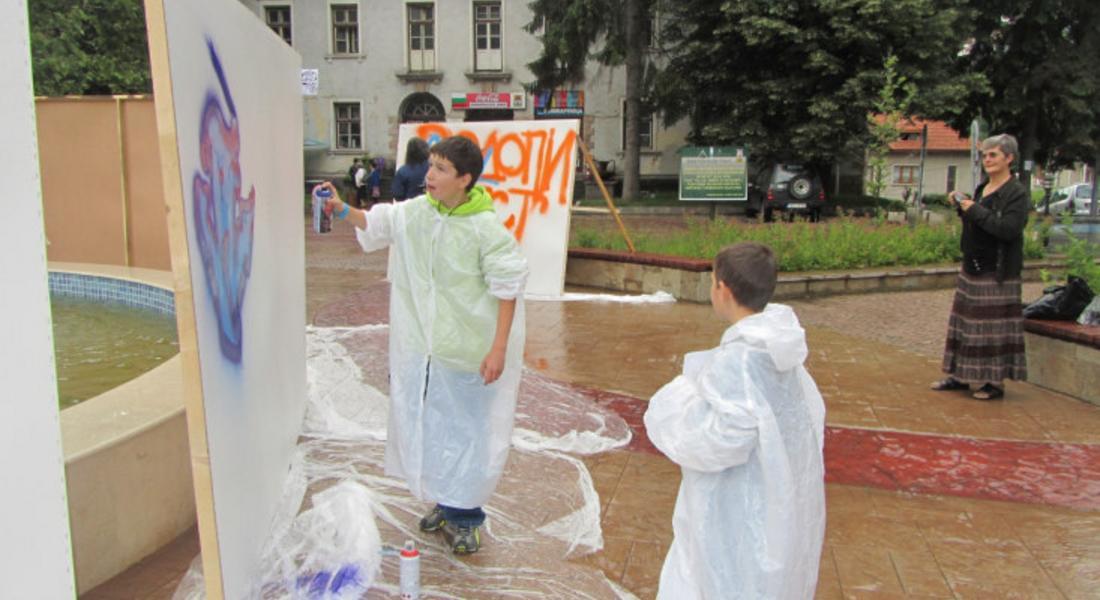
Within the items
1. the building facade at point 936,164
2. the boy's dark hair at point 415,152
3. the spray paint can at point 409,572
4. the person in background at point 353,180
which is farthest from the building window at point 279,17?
the spray paint can at point 409,572

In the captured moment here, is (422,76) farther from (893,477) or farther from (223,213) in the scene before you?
(223,213)

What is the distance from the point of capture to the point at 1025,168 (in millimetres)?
28172

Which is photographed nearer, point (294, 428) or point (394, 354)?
point (394, 354)

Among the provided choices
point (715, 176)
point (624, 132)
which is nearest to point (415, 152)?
point (715, 176)

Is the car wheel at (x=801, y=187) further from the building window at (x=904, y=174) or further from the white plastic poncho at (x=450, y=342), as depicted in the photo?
the building window at (x=904, y=174)

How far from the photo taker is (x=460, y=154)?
3354mm

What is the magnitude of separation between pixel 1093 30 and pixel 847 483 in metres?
28.4

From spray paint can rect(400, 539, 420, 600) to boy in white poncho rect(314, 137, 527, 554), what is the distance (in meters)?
0.47

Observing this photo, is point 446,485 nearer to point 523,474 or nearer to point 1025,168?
point 523,474

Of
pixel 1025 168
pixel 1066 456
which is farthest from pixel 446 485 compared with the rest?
pixel 1025 168

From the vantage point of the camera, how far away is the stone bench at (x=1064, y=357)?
5801 mm

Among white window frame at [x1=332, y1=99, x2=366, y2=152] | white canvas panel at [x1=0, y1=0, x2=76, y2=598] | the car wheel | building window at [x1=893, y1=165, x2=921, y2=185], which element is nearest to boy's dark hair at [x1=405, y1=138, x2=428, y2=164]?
white canvas panel at [x1=0, y1=0, x2=76, y2=598]

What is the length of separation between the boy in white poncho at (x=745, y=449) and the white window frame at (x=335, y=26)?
3384cm

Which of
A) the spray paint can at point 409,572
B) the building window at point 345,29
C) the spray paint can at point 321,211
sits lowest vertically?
the spray paint can at point 409,572
